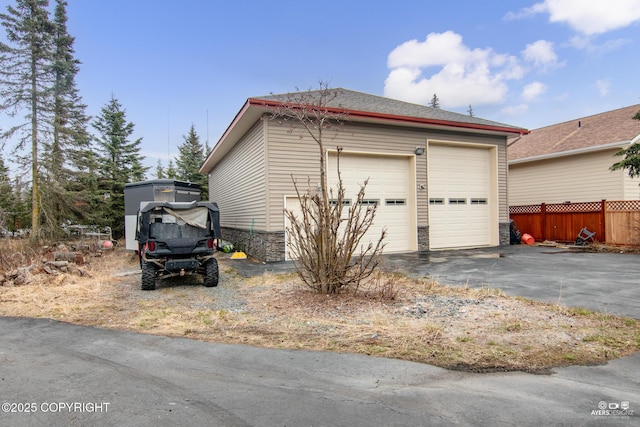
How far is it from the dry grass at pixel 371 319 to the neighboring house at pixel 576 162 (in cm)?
1277

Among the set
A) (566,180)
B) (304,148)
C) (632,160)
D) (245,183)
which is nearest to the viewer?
(304,148)

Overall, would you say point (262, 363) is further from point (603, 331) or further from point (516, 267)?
point (516, 267)

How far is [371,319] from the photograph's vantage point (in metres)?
4.59

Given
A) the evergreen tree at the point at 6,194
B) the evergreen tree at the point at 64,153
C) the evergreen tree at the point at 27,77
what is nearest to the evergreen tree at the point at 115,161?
the evergreen tree at the point at 64,153

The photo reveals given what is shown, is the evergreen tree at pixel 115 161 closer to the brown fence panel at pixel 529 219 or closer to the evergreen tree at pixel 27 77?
the evergreen tree at pixel 27 77

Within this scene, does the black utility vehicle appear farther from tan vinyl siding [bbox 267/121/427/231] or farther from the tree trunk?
the tree trunk

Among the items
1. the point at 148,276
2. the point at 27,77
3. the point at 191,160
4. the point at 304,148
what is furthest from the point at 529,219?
the point at 191,160

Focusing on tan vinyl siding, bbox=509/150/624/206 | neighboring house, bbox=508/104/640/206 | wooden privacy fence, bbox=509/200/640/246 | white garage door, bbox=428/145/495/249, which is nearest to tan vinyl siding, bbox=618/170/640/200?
neighboring house, bbox=508/104/640/206

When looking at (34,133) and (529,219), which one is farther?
(529,219)

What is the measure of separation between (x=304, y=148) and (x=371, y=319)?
295 inches

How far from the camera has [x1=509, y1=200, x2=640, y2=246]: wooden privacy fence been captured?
12516 millimetres

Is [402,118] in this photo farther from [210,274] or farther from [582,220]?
[582,220]

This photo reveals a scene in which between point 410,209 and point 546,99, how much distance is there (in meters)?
12.6

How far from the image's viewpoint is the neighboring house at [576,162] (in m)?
14.6
